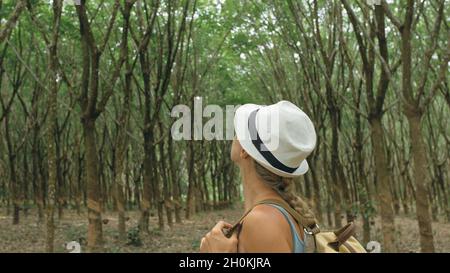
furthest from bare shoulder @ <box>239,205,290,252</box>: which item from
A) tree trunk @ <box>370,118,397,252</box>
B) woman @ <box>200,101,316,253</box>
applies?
tree trunk @ <box>370,118,397,252</box>

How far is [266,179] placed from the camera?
1.68 m

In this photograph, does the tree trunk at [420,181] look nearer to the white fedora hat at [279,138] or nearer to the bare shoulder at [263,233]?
the white fedora hat at [279,138]

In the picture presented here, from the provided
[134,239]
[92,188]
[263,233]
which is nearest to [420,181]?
[92,188]

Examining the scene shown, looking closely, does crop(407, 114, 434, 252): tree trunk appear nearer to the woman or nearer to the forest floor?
the woman

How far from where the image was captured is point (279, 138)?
5.36 feet

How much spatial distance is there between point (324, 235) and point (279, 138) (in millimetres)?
338

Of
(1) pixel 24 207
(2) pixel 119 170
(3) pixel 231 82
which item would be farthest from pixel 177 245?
(3) pixel 231 82

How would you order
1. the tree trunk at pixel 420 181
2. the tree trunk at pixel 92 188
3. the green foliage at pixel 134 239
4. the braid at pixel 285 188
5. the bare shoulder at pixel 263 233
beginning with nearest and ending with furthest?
the bare shoulder at pixel 263 233 < the braid at pixel 285 188 < the tree trunk at pixel 420 181 < the tree trunk at pixel 92 188 < the green foliage at pixel 134 239

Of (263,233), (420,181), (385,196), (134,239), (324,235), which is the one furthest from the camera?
(134,239)

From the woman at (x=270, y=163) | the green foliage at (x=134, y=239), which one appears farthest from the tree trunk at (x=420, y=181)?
the green foliage at (x=134, y=239)

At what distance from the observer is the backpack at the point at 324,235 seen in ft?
5.08

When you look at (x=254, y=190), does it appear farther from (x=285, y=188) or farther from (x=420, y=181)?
(x=420, y=181)

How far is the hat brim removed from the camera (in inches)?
65.1

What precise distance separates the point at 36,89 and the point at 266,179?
15.0 meters
